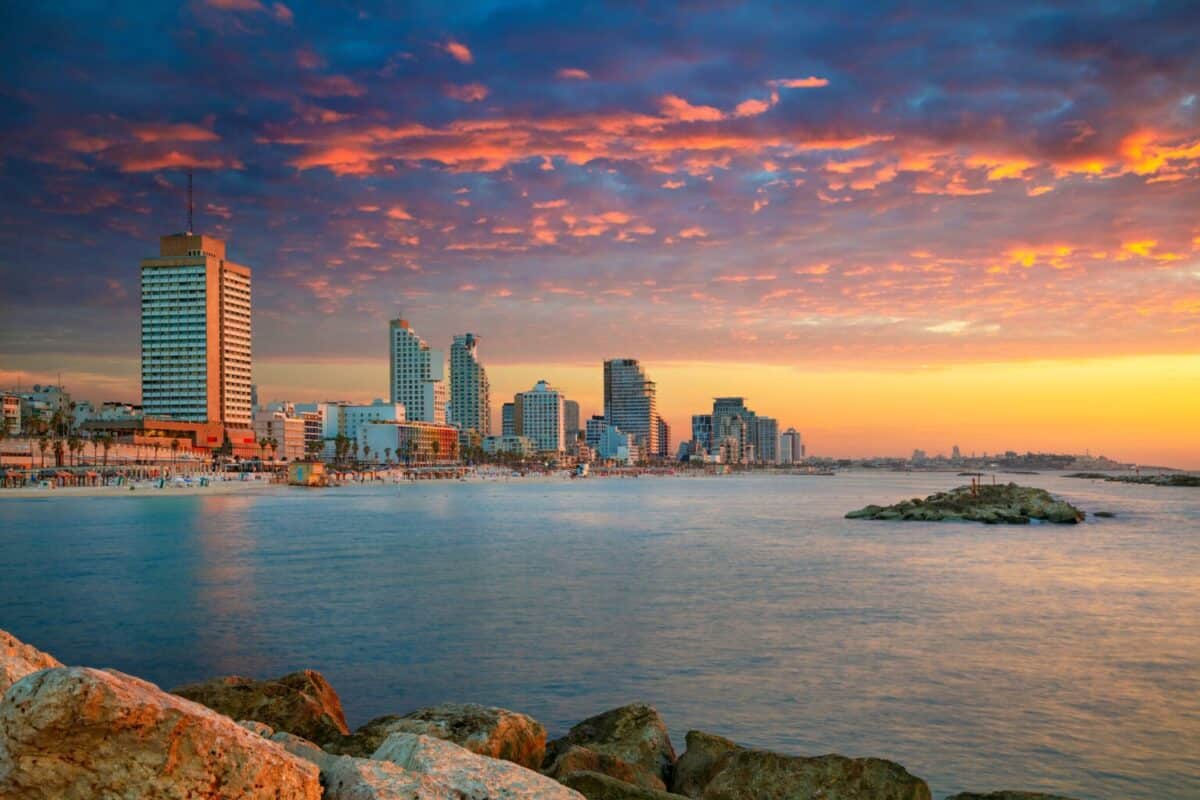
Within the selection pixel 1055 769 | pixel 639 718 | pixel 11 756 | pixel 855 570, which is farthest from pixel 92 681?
pixel 855 570

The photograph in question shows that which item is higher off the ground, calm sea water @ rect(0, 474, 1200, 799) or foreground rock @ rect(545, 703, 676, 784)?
foreground rock @ rect(545, 703, 676, 784)

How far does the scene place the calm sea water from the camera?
18016mm

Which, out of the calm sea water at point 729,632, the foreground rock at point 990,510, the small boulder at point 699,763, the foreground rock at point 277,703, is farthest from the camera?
the foreground rock at point 990,510

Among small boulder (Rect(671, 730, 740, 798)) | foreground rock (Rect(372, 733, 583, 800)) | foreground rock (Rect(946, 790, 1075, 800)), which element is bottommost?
small boulder (Rect(671, 730, 740, 798))

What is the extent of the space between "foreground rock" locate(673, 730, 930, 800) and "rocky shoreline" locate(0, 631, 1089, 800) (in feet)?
0.05

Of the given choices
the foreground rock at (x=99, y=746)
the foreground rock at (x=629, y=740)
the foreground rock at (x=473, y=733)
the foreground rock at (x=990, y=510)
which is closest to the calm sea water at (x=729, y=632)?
the foreground rock at (x=629, y=740)

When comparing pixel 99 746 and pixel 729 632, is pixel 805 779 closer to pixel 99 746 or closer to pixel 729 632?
pixel 99 746

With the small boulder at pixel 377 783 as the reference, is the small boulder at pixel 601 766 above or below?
below

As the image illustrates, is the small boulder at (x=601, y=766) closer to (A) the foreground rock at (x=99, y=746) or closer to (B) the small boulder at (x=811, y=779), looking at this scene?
(B) the small boulder at (x=811, y=779)

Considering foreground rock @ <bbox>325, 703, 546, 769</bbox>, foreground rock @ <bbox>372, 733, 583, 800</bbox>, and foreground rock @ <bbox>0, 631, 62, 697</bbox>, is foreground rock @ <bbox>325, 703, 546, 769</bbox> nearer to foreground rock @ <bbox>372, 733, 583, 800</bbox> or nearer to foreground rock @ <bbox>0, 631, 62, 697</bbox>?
foreground rock @ <bbox>372, 733, 583, 800</bbox>

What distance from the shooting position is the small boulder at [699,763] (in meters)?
13.2

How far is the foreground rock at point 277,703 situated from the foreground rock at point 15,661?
3.80 meters

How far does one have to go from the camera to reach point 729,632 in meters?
27.8

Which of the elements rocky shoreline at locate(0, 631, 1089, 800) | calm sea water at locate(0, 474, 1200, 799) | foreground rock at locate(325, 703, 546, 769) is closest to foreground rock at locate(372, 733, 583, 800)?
rocky shoreline at locate(0, 631, 1089, 800)
